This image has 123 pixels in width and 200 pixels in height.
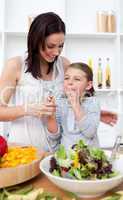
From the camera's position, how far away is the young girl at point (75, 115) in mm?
1339

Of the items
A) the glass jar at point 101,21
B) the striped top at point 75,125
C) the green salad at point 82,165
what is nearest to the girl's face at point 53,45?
the striped top at point 75,125

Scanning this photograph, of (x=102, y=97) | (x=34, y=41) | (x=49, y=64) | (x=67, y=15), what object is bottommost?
(x=102, y=97)

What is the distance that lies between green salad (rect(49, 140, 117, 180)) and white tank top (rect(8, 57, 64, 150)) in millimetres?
648

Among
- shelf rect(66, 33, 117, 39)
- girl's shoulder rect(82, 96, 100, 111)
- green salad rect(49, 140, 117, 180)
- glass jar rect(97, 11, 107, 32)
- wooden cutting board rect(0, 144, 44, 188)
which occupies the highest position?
glass jar rect(97, 11, 107, 32)

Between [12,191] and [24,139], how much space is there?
714 mm

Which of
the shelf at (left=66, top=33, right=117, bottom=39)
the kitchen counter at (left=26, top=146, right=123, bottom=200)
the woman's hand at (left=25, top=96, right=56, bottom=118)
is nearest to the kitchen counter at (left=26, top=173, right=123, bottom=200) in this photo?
the kitchen counter at (left=26, top=146, right=123, bottom=200)

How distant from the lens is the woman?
1503mm

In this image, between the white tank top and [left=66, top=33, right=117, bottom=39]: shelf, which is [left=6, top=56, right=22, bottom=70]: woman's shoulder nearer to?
the white tank top

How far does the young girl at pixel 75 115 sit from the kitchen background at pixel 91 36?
156 cm

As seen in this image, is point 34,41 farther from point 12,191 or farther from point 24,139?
point 12,191

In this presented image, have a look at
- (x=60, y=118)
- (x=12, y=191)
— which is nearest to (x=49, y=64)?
(x=60, y=118)

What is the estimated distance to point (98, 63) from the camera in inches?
124

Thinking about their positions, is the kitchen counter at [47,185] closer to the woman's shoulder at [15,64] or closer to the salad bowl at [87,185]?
the salad bowl at [87,185]

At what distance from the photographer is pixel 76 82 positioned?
55.6 inches
